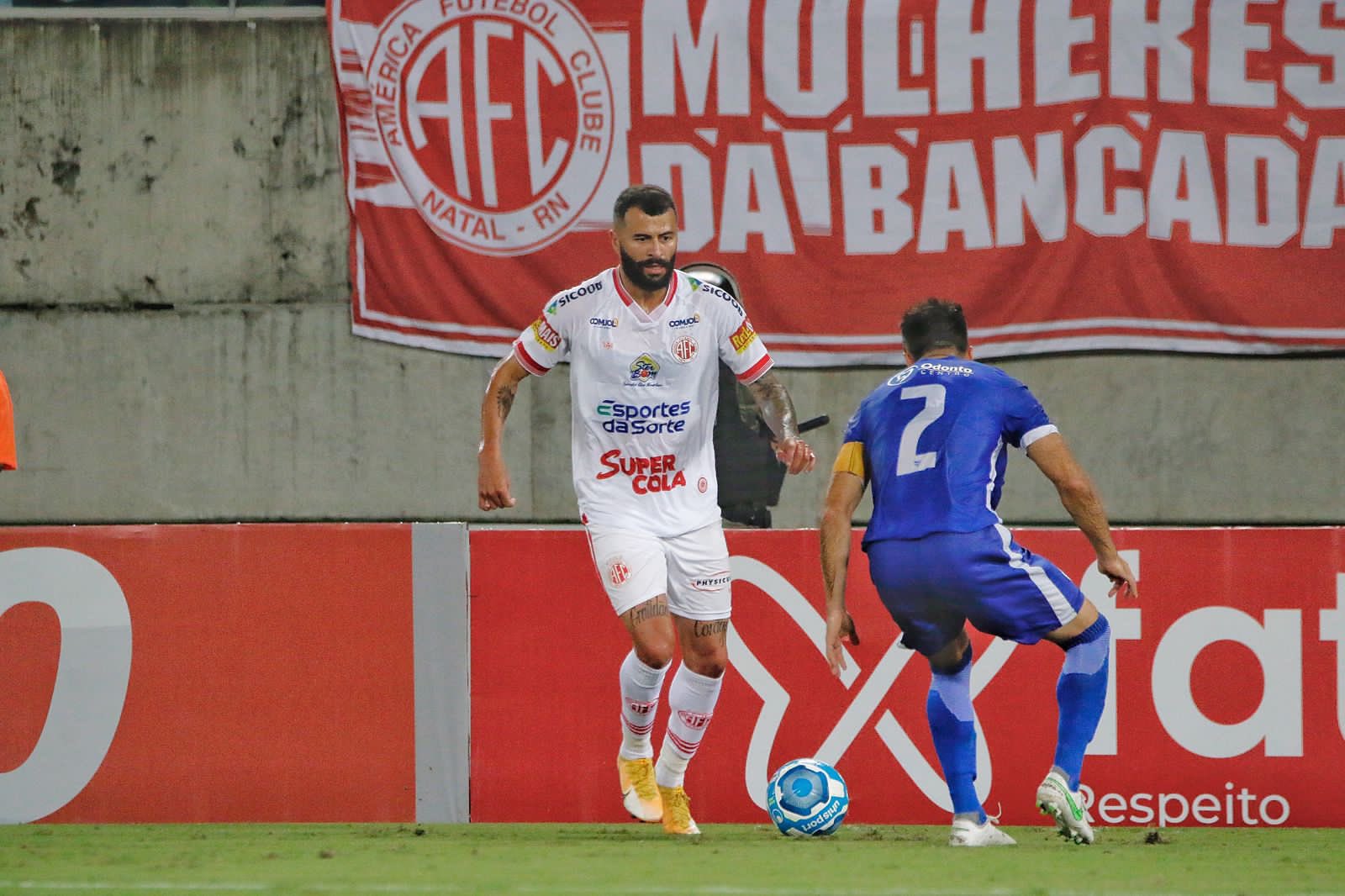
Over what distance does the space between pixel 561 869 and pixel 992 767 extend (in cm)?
264

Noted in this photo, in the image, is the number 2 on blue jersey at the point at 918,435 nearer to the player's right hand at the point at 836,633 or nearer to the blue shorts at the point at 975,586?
the blue shorts at the point at 975,586

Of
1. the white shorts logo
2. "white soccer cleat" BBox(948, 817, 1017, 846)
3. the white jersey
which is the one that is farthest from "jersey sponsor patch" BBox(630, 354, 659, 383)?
the white shorts logo

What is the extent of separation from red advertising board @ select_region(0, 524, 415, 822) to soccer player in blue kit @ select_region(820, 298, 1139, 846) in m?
2.29

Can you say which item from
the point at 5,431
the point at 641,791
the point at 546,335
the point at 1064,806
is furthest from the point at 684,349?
the point at 5,431

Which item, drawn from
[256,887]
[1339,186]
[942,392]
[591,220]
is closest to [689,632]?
[942,392]

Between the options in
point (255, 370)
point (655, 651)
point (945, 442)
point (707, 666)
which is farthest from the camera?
point (255, 370)

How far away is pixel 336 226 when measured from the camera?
11.1 metres

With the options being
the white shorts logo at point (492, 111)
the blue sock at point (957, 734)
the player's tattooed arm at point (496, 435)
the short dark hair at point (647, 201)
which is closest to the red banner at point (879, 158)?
the white shorts logo at point (492, 111)

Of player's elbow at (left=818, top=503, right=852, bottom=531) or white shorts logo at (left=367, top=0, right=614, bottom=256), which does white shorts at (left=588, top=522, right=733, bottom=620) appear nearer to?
player's elbow at (left=818, top=503, right=852, bottom=531)

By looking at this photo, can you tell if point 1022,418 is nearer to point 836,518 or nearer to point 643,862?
point 836,518

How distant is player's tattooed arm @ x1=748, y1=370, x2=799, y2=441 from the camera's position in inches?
255

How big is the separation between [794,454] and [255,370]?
18.2 ft

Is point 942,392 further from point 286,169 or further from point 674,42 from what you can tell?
point 286,169

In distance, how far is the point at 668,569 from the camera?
6344 mm
